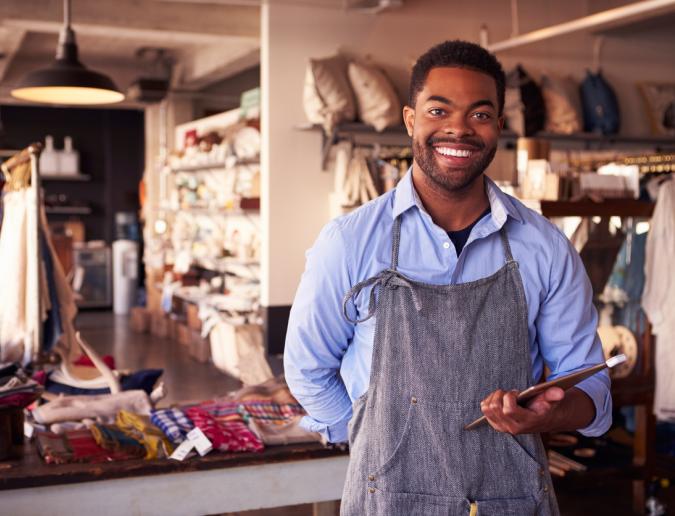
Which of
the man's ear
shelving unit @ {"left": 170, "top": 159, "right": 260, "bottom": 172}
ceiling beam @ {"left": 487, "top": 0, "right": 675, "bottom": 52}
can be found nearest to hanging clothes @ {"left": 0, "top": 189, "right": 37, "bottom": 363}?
the man's ear

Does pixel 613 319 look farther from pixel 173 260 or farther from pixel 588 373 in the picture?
pixel 173 260

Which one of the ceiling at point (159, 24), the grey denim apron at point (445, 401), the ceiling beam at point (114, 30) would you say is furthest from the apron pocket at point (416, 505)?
the ceiling beam at point (114, 30)

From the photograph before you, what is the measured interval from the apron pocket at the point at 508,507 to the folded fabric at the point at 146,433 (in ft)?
5.43

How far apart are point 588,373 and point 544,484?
0.36 m

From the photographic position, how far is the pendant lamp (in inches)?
199

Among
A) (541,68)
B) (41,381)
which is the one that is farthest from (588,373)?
(541,68)

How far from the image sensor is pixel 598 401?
1.92m

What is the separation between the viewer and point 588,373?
5.44 feet

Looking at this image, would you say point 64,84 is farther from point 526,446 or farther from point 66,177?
point 66,177

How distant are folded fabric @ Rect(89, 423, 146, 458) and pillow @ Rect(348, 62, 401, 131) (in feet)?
13.3

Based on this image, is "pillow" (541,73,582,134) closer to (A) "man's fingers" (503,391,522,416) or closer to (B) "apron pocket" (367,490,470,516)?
(B) "apron pocket" (367,490,470,516)

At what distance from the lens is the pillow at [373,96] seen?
6.92 meters

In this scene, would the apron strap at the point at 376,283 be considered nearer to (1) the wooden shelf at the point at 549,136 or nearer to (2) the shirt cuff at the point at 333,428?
(2) the shirt cuff at the point at 333,428

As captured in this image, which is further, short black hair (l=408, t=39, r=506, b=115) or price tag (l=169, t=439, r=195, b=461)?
price tag (l=169, t=439, r=195, b=461)
